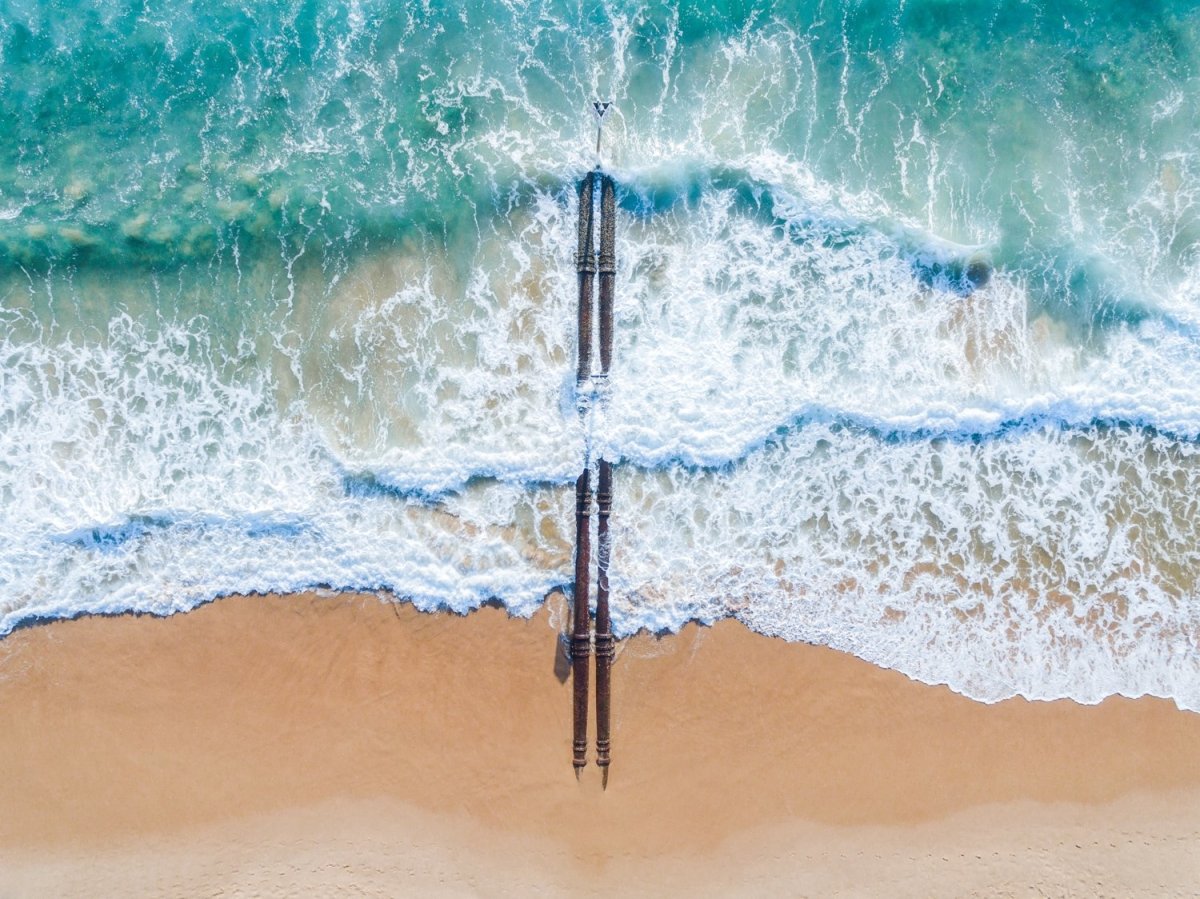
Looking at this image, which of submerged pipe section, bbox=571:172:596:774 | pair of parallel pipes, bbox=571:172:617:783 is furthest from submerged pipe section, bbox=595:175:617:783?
submerged pipe section, bbox=571:172:596:774

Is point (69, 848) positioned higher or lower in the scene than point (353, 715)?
lower

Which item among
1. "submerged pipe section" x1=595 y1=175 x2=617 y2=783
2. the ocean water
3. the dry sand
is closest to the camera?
the dry sand

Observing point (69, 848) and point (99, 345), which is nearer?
point (69, 848)

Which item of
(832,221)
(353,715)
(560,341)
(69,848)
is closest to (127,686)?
(69,848)

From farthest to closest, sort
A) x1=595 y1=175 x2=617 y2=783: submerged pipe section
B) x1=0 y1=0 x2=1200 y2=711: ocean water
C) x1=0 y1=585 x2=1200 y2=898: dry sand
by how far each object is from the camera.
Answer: x1=0 y1=0 x2=1200 y2=711: ocean water
x1=595 y1=175 x2=617 y2=783: submerged pipe section
x1=0 y1=585 x2=1200 y2=898: dry sand

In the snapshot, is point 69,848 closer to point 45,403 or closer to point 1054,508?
point 45,403

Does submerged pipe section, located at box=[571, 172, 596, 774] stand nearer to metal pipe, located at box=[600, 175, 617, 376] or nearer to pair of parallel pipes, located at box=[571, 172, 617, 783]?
pair of parallel pipes, located at box=[571, 172, 617, 783]
